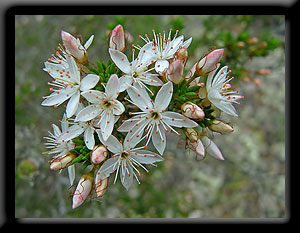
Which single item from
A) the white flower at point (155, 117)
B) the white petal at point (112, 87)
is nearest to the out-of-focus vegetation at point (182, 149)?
the white flower at point (155, 117)

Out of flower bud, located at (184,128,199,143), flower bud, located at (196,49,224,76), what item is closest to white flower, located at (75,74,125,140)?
flower bud, located at (184,128,199,143)

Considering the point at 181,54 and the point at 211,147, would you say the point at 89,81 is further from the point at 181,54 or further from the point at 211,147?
the point at 211,147

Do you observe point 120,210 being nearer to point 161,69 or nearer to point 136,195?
point 136,195

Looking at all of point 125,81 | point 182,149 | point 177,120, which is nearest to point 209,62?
point 177,120

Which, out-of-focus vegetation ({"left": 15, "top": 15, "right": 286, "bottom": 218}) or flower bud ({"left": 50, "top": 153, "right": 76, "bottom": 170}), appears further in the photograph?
out-of-focus vegetation ({"left": 15, "top": 15, "right": 286, "bottom": 218})

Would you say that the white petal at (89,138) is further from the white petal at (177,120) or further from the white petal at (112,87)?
the white petal at (177,120)

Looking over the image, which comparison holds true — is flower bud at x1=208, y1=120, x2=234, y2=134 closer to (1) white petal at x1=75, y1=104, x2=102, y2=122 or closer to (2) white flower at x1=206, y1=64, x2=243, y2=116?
(2) white flower at x1=206, y1=64, x2=243, y2=116
